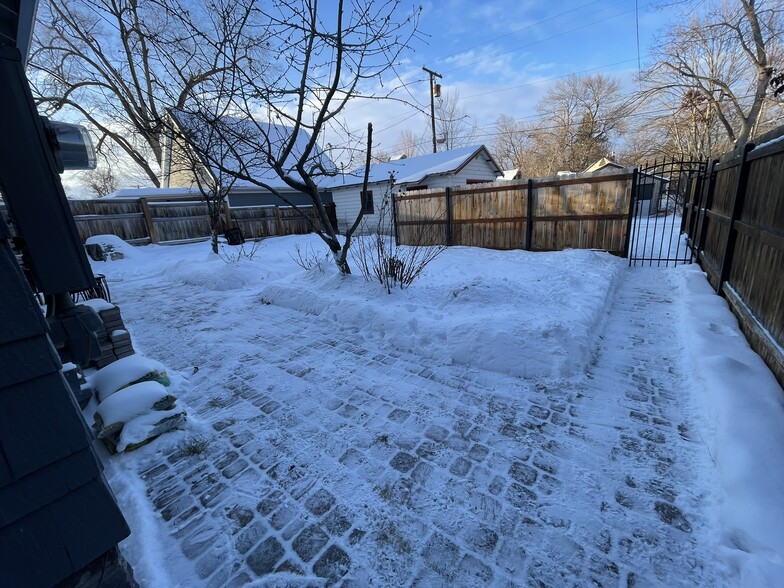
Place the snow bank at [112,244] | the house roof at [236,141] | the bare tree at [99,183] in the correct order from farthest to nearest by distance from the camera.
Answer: the bare tree at [99,183] < the snow bank at [112,244] < the house roof at [236,141]

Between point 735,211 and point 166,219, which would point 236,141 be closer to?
point 735,211

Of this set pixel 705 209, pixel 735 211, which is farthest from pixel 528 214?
pixel 735 211

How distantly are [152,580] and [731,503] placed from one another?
286cm

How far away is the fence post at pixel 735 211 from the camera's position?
386 centimetres

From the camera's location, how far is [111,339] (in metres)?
3.53

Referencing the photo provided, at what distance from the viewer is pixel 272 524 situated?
1796 millimetres

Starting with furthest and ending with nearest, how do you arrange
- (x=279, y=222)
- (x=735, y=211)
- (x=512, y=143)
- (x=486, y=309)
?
(x=512, y=143)
(x=279, y=222)
(x=486, y=309)
(x=735, y=211)

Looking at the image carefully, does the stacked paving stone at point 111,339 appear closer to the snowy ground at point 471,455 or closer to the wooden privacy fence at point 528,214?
the snowy ground at point 471,455

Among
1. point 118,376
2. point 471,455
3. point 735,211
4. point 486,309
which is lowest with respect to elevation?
point 471,455

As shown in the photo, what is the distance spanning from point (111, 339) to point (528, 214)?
8.75 m

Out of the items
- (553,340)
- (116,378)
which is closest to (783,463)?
(553,340)

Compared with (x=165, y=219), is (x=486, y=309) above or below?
below

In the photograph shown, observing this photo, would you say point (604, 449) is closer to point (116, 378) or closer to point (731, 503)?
point (731, 503)

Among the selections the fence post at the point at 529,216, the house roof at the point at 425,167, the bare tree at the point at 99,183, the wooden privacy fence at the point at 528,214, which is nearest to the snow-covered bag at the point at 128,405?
the wooden privacy fence at the point at 528,214
